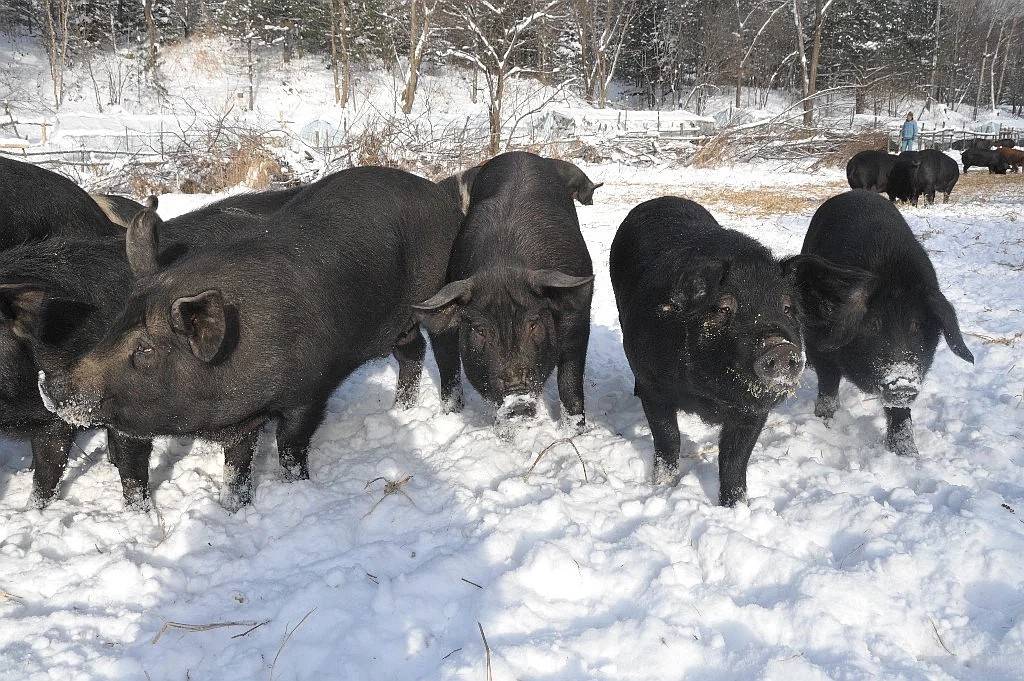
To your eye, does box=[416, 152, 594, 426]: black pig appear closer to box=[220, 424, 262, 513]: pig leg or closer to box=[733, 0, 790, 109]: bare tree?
box=[220, 424, 262, 513]: pig leg

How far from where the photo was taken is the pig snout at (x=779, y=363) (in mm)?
2664

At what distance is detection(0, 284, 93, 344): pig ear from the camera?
3162mm

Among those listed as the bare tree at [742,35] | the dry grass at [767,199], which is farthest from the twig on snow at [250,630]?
the bare tree at [742,35]

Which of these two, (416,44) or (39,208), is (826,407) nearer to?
(39,208)

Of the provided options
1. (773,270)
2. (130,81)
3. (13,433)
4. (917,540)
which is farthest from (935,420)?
(130,81)

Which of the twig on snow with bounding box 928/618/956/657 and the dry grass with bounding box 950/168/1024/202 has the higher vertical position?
the dry grass with bounding box 950/168/1024/202

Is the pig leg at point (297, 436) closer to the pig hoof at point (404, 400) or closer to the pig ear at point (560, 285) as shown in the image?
the pig hoof at point (404, 400)

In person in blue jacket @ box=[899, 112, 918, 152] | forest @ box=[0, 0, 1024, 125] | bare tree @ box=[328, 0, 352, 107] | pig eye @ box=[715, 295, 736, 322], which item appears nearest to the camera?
pig eye @ box=[715, 295, 736, 322]

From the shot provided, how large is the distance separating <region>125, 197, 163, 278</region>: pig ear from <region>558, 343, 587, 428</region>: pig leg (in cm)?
235

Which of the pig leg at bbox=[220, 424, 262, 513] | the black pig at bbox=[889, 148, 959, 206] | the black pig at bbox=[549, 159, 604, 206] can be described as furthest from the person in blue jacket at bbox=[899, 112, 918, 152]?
the pig leg at bbox=[220, 424, 262, 513]

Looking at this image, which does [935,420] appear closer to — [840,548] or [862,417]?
[862,417]

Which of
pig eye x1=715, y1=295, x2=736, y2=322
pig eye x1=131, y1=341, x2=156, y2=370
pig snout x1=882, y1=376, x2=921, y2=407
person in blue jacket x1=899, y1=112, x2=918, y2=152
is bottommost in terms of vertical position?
pig snout x1=882, y1=376, x2=921, y2=407

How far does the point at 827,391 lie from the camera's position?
4398 mm

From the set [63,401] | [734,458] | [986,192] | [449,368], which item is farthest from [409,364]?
[986,192]
